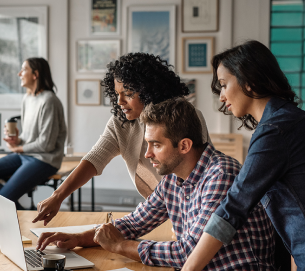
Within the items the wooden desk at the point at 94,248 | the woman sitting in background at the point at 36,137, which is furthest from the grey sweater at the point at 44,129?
the wooden desk at the point at 94,248

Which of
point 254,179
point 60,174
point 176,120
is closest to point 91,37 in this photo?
point 60,174

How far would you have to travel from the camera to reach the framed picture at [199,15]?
4.32 m

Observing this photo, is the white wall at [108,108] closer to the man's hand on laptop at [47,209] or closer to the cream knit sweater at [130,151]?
the cream knit sweater at [130,151]

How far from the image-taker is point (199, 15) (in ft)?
14.3

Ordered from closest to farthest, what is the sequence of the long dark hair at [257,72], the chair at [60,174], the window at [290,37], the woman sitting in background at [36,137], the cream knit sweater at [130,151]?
the long dark hair at [257,72] < the cream knit sweater at [130,151] < the woman sitting in background at [36,137] < the chair at [60,174] < the window at [290,37]

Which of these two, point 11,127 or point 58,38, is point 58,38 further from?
point 11,127

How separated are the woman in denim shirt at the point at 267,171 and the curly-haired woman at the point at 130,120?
503 millimetres

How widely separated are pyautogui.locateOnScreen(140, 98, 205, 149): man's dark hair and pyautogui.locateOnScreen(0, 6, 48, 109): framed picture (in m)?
3.67

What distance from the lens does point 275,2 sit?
4.32m

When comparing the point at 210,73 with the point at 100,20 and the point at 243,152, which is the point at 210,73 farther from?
the point at 100,20

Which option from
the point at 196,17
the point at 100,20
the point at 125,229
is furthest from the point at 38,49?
the point at 125,229

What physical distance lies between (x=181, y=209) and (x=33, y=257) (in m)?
0.51

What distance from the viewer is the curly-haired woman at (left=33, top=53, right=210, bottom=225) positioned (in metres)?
1.64

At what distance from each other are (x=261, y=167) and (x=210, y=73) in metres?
3.61
